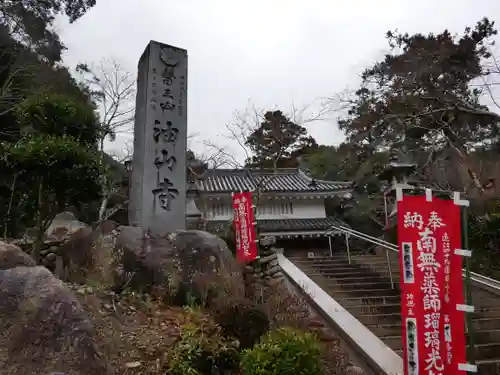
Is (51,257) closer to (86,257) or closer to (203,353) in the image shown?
(86,257)

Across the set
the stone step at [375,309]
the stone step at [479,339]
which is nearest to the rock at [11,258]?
the stone step at [479,339]

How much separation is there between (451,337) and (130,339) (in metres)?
3.88

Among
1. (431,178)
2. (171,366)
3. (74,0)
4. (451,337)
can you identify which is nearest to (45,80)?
(74,0)

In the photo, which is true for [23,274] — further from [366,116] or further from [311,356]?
[366,116]

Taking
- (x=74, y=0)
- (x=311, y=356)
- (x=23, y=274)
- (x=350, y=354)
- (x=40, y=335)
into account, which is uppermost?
(x=74, y=0)

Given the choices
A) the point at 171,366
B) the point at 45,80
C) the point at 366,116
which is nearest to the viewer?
the point at 171,366

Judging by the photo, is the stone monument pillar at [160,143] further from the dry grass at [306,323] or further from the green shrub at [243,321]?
the green shrub at [243,321]

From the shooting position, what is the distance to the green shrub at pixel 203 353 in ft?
16.6

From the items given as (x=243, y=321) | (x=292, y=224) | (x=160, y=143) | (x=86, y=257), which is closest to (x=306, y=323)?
(x=243, y=321)

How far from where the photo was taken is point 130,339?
18.2 ft

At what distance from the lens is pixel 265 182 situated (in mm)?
23328

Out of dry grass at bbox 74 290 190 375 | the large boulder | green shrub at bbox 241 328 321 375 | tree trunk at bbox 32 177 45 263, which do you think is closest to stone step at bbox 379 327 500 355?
Answer: the large boulder

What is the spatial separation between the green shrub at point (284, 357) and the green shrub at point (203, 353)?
1.88 ft

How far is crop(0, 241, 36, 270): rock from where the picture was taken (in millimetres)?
5530
